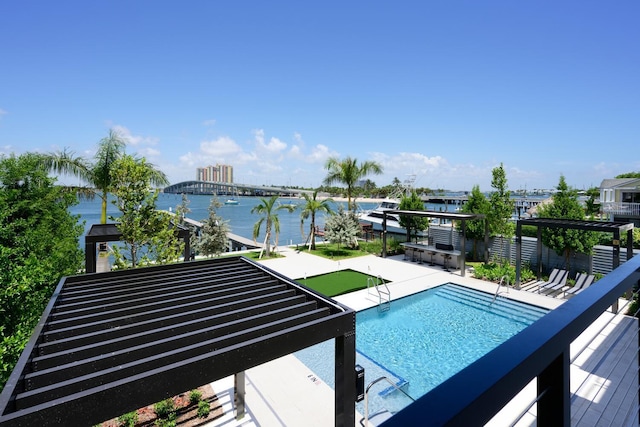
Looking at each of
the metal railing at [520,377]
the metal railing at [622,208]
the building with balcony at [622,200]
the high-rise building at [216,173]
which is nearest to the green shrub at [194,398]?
the metal railing at [520,377]

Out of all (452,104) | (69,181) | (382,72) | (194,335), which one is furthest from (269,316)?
(452,104)

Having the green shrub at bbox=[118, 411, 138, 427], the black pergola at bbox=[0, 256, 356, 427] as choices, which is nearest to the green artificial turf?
the green shrub at bbox=[118, 411, 138, 427]

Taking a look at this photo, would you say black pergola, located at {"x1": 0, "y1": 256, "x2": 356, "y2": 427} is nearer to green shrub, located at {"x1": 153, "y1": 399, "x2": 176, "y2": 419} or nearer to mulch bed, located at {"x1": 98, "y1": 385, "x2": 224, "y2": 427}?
green shrub, located at {"x1": 153, "y1": 399, "x2": 176, "y2": 419}

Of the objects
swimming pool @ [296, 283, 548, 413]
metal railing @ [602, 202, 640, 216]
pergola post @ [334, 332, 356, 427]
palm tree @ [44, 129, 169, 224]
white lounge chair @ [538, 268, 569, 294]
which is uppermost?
palm tree @ [44, 129, 169, 224]

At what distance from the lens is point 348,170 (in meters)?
20.2

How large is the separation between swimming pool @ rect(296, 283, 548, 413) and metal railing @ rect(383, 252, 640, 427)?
18.0 feet

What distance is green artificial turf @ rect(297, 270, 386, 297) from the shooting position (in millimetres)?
11584

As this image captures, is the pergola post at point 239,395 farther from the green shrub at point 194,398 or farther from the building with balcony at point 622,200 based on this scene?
the building with balcony at point 622,200

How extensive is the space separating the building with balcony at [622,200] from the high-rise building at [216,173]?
108 meters

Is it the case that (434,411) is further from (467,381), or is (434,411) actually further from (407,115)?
(407,115)

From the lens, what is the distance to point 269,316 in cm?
333

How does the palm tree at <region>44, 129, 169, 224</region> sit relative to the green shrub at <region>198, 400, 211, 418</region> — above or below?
above

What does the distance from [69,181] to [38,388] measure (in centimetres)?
1123

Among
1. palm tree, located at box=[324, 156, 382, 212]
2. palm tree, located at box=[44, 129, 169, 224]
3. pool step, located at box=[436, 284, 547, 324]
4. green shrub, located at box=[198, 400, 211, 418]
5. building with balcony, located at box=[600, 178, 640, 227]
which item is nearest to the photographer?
green shrub, located at box=[198, 400, 211, 418]
